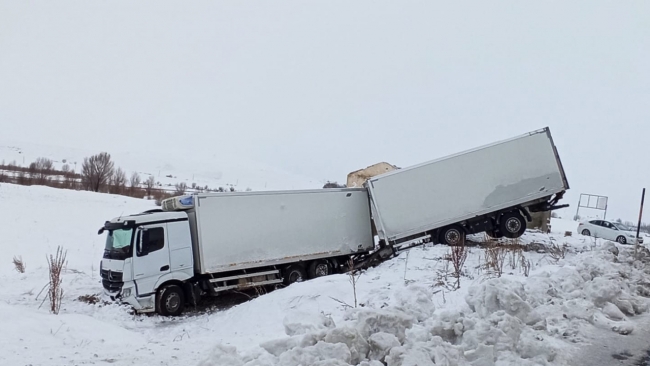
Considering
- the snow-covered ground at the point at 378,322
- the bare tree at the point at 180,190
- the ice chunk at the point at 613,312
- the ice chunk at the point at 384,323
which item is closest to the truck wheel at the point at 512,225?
the snow-covered ground at the point at 378,322

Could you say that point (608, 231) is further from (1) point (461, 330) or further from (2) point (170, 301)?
(1) point (461, 330)

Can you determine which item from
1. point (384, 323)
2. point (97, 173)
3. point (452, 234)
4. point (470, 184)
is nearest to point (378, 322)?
point (384, 323)

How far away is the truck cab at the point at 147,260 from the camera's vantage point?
1276 cm

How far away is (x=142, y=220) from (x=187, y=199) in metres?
1.60

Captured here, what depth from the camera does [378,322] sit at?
18.1 ft

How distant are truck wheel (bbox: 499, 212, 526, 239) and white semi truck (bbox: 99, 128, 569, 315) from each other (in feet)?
0.12

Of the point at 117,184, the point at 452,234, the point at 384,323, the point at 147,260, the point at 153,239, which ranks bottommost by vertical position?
the point at 384,323

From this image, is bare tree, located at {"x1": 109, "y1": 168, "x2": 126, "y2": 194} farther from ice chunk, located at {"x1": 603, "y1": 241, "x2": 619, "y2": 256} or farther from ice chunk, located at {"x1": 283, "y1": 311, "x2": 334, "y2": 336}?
→ ice chunk, located at {"x1": 283, "y1": 311, "x2": 334, "y2": 336}

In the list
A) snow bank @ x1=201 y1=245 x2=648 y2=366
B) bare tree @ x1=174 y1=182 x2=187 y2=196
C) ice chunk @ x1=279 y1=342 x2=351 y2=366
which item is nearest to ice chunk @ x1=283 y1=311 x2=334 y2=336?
snow bank @ x1=201 y1=245 x2=648 y2=366

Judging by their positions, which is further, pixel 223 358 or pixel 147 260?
pixel 147 260

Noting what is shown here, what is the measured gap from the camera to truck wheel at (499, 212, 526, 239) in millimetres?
17547

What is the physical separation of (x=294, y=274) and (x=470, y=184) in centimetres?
680

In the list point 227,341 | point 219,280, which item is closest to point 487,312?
point 227,341

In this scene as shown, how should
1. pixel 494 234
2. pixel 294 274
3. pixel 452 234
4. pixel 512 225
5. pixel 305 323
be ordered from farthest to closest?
pixel 494 234
pixel 512 225
pixel 452 234
pixel 294 274
pixel 305 323
